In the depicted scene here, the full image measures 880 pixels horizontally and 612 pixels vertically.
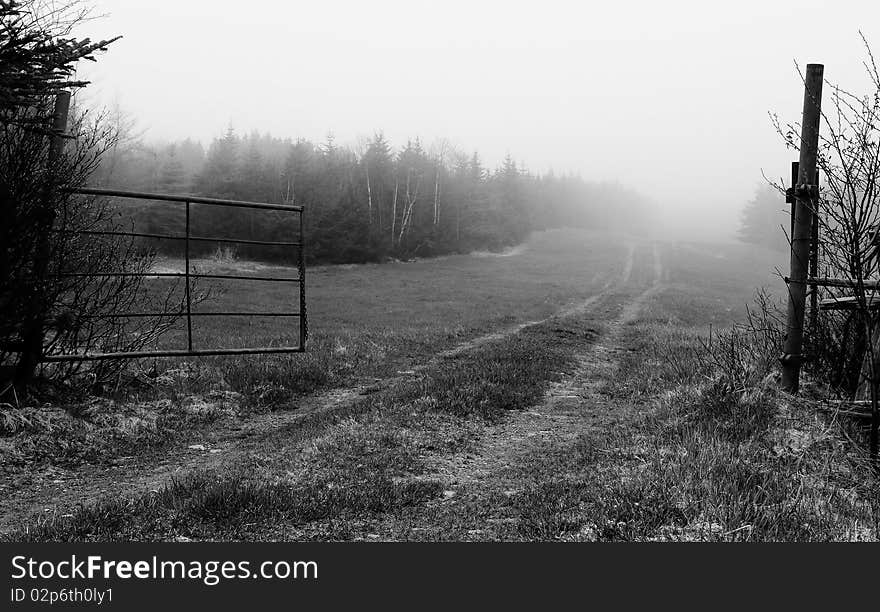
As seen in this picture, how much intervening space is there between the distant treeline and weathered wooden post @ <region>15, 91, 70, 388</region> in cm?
3067

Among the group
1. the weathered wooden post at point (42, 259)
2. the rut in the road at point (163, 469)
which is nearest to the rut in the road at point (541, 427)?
the rut in the road at point (163, 469)

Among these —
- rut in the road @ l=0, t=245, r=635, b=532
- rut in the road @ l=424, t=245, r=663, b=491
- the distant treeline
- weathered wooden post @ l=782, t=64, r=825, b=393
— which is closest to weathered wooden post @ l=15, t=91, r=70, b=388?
rut in the road @ l=0, t=245, r=635, b=532

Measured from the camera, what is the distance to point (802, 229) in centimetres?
777

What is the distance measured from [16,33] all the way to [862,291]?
28.4 feet

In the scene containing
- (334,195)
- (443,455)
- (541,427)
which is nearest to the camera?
(443,455)

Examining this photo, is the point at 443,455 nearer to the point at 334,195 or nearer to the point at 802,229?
the point at 802,229

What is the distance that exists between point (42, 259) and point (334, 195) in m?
47.1

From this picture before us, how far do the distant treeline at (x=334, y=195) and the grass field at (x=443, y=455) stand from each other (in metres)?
30.2

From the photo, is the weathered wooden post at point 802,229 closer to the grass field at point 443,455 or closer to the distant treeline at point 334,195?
the grass field at point 443,455

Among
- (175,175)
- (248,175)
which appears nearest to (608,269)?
(248,175)

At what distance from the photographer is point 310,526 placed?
4816 millimetres

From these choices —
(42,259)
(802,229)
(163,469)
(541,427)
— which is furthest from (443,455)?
(42,259)

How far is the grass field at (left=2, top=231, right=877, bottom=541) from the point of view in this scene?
4.64 m

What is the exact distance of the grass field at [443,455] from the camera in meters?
4.64
